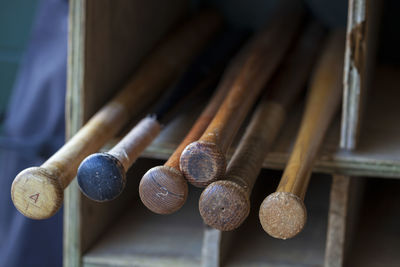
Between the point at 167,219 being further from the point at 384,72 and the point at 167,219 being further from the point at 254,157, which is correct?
the point at 384,72

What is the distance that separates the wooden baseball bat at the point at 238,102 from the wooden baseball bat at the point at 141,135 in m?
0.06

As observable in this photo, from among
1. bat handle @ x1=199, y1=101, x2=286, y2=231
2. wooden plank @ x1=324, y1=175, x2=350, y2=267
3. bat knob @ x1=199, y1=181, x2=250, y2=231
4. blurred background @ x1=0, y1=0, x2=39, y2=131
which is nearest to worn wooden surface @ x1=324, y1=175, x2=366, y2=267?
wooden plank @ x1=324, y1=175, x2=350, y2=267

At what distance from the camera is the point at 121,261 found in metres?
0.78

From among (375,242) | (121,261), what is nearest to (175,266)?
(121,261)

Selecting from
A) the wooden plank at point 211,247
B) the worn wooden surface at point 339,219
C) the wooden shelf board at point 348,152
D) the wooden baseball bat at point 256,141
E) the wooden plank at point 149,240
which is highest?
the wooden baseball bat at point 256,141

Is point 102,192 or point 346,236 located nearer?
point 102,192

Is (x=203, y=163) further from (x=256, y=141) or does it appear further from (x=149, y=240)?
(x=149, y=240)

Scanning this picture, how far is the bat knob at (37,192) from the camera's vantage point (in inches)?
21.5

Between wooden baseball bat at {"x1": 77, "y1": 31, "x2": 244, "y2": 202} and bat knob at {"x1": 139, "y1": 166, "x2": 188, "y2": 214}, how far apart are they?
31 mm

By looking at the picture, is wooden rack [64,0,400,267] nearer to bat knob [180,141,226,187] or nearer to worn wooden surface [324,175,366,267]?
worn wooden surface [324,175,366,267]

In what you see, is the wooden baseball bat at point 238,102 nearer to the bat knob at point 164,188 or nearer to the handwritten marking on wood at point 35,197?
the bat knob at point 164,188

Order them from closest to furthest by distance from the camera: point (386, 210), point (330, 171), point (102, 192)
A: point (102, 192) < point (330, 171) < point (386, 210)

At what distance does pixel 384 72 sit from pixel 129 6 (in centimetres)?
52

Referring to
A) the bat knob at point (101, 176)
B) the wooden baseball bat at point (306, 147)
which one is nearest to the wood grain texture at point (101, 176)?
the bat knob at point (101, 176)
